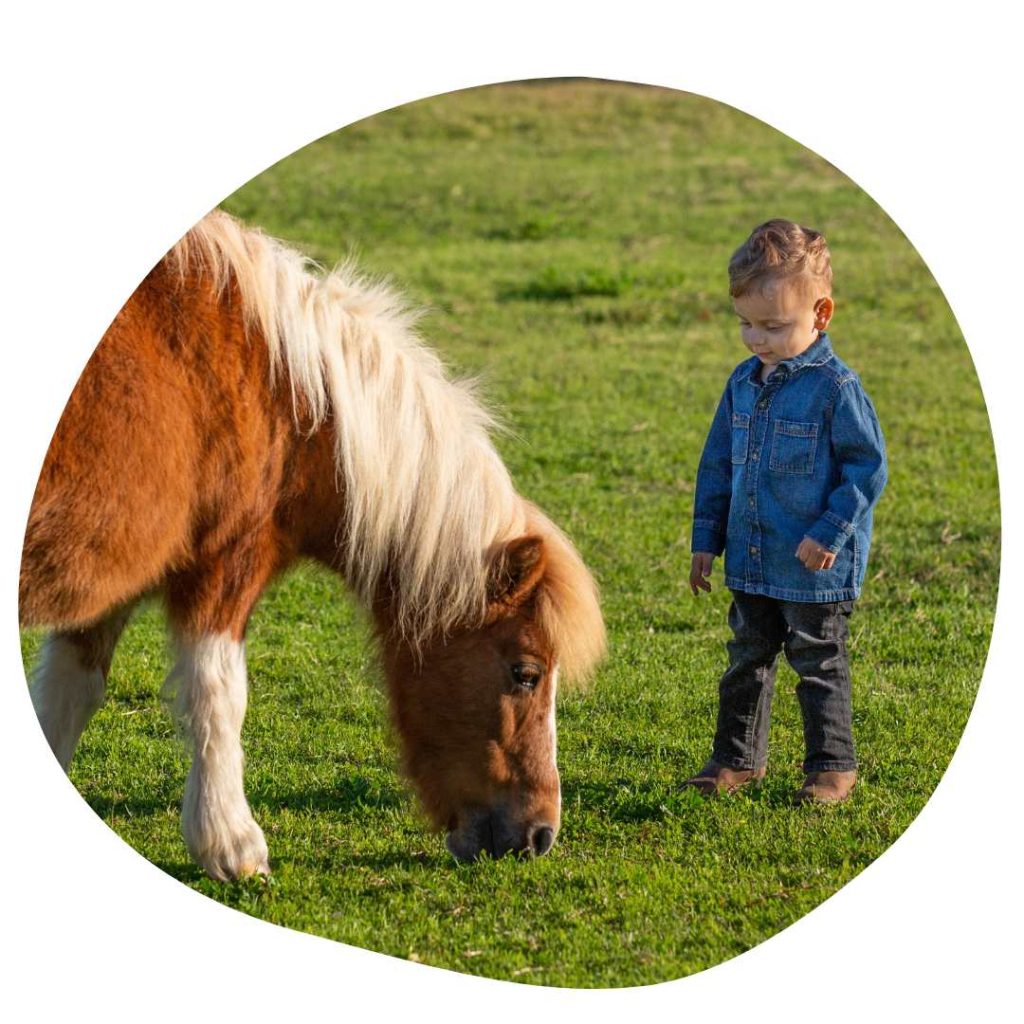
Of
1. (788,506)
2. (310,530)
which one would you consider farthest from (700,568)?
(310,530)

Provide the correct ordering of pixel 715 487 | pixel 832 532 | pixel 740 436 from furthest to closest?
pixel 715 487, pixel 740 436, pixel 832 532

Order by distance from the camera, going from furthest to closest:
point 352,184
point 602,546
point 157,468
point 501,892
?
point 352,184, point 602,546, point 501,892, point 157,468

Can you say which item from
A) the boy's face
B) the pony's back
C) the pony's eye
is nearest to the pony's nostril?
the pony's eye

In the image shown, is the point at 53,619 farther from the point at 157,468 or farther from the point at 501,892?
the point at 501,892

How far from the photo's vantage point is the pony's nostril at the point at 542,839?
4.23 metres

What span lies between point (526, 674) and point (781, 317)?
1.35m

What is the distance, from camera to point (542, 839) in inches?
167

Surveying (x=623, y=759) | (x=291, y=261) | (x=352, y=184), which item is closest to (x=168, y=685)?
(x=291, y=261)

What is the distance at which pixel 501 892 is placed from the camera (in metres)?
4.11

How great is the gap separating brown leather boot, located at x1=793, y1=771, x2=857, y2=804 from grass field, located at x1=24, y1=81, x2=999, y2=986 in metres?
0.06

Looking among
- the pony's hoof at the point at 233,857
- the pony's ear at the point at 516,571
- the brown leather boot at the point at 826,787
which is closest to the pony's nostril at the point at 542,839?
the pony's ear at the point at 516,571

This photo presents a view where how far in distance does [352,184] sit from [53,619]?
6376mm

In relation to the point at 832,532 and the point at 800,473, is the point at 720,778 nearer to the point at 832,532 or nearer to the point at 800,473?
the point at 832,532

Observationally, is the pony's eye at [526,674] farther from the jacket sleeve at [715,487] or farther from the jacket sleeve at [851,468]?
the jacket sleeve at [851,468]
